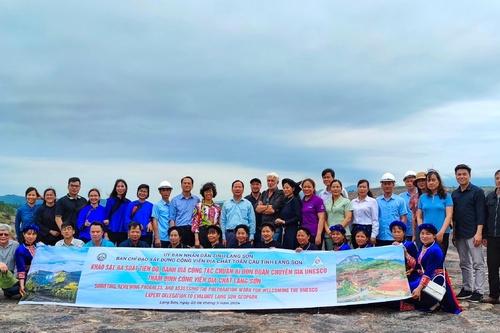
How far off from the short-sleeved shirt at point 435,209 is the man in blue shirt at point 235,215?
2.89 meters

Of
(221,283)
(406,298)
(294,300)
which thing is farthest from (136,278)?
(406,298)

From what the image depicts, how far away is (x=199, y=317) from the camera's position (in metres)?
6.25

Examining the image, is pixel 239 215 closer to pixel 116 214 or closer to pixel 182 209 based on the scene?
pixel 182 209

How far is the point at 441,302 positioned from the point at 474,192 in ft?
6.44

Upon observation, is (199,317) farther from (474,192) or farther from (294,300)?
(474,192)

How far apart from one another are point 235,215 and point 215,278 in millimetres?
1367

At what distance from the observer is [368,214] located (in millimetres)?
7852

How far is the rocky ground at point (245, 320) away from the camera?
18.5 ft

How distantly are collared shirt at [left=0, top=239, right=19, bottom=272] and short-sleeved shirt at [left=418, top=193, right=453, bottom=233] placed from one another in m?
6.75

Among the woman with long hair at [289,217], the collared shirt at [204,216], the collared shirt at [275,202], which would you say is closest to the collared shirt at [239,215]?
the collared shirt at [204,216]

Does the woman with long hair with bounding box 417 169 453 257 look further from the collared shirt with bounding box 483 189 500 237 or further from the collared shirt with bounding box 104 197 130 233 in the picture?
the collared shirt with bounding box 104 197 130 233

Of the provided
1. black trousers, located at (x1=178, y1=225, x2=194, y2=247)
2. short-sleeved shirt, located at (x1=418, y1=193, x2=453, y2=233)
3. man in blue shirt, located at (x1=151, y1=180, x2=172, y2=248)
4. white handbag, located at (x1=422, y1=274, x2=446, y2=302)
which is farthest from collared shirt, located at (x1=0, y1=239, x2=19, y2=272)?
short-sleeved shirt, located at (x1=418, y1=193, x2=453, y2=233)

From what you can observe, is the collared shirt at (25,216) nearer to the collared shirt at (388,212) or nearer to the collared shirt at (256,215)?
the collared shirt at (256,215)

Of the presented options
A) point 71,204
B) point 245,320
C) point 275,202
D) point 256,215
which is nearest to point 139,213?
point 71,204
